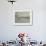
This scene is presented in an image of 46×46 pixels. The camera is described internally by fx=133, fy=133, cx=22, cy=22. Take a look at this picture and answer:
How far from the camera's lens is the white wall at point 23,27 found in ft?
13.7

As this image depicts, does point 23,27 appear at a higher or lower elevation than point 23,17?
lower

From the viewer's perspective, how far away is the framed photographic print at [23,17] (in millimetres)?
4223

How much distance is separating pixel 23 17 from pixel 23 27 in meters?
0.32

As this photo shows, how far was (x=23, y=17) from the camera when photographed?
4266 mm

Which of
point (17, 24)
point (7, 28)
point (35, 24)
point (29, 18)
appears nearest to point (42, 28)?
point (35, 24)

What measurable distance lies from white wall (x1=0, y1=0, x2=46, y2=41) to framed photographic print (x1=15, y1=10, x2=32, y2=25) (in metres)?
0.13

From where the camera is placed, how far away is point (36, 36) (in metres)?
4.18

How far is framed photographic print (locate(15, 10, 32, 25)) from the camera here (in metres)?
4.22

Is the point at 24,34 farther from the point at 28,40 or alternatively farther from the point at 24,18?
the point at 24,18

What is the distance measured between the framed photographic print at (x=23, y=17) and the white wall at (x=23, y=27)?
0.13 m

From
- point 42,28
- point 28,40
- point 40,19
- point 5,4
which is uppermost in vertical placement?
point 5,4

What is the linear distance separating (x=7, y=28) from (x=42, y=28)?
1.12m

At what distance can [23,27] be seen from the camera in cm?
425

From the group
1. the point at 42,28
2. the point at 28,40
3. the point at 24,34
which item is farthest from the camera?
the point at 42,28
